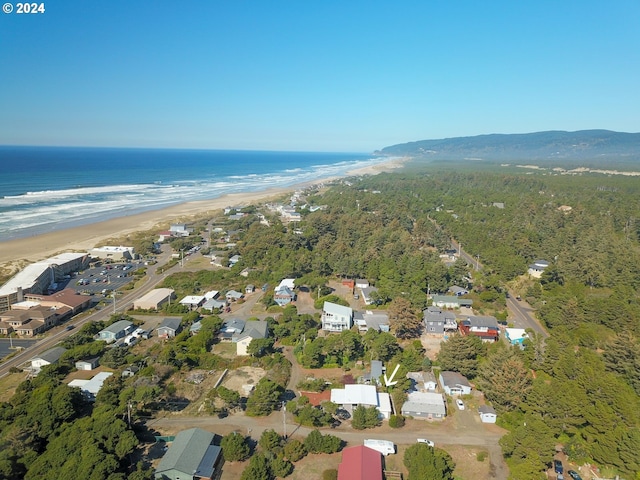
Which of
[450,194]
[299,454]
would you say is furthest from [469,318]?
[450,194]

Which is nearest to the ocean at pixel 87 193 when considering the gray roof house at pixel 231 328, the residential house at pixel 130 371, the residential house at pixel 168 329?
the residential house at pixel 168 329

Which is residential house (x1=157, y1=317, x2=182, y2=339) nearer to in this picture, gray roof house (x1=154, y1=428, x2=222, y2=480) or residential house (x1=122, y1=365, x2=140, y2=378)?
residential house (x1=122, y1=365, x2=140, y2=378)

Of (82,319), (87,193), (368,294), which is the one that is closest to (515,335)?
(368,294)

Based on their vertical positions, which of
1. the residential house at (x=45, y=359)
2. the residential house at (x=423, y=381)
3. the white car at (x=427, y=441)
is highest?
the residential house at (x=45, y=359)

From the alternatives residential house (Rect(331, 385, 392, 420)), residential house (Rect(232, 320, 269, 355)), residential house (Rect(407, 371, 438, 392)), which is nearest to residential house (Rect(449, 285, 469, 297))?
residential house (Rect(407, 371, 438, 392))

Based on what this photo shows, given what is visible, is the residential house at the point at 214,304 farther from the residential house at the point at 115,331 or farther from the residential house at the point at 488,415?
the residential house at the point at 488,415

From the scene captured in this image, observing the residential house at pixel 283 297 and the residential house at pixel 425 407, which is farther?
the residential house at pixel 283 297
